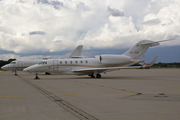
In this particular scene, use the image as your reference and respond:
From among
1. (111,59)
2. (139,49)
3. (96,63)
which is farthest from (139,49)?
(96,63)

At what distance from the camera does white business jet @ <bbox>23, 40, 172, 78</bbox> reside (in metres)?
27.7

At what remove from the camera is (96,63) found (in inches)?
1163

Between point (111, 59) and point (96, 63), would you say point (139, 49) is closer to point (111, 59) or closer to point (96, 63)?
point (111, 59)

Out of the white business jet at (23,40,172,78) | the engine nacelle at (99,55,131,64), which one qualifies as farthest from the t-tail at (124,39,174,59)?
the engine nacelle at (99,55,131,64)

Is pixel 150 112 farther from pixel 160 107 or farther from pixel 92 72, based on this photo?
pixel 92 72

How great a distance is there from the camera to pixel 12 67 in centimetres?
3909

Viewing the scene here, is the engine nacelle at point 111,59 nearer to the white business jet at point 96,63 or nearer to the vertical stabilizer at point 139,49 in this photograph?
the white business jet at point 96,63

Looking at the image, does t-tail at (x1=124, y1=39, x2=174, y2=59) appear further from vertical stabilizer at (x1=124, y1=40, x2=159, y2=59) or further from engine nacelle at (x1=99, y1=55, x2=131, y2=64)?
engine nacelle at (x1=99, y1=55, x2=131, y2=64)

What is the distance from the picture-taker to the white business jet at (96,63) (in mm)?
27656

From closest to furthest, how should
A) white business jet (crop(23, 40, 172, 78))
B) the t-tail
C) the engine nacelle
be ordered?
1. white business jet (crop(23, 40, 172, 78))
2. the engine nacelle
3. the t-tail

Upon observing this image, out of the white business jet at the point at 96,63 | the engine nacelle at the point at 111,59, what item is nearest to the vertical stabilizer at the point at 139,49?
the white business jet at the point at 96,63

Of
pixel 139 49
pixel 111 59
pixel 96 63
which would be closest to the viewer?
pixel 111 59

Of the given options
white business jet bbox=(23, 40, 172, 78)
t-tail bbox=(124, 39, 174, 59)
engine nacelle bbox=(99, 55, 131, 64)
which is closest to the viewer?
white business jet bbox=(23, 40, 172, 78)

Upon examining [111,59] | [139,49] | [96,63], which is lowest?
[96,63]
